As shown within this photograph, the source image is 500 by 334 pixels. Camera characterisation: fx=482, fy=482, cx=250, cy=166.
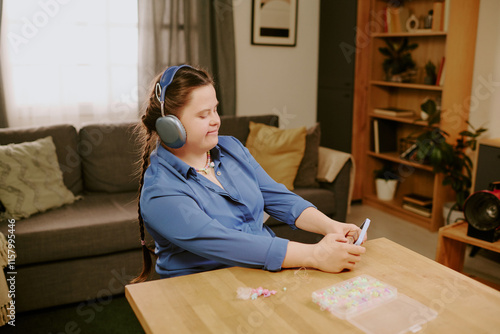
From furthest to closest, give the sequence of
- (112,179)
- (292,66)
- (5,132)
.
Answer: (292,66), (112,179), (5,132)

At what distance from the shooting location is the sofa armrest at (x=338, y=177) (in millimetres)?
3129

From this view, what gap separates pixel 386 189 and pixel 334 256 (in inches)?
117

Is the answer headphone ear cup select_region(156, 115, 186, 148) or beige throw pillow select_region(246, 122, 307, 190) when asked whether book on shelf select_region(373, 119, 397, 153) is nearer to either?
beige throw pillow select_region(246, 122, 307, 190)

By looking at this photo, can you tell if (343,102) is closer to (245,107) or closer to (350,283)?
(245,107)

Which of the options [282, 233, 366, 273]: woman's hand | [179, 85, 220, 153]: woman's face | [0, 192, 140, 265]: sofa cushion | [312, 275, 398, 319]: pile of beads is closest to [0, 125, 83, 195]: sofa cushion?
[0, 192, 140, 265]: sofa cushion

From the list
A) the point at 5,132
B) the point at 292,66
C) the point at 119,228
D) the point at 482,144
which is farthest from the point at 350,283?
the point at 292,66

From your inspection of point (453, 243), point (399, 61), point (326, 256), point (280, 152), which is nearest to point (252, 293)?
point (326, 256)

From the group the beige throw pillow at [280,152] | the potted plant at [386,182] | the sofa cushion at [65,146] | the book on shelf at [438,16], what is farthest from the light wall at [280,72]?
the sofa cushion at [65,146]

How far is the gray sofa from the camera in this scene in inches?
91.7

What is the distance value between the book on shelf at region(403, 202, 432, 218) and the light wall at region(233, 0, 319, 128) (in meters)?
1.22

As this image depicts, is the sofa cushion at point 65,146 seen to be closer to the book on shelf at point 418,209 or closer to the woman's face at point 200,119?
the woman's face at point 200,119

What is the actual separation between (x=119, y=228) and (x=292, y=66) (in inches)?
96.7

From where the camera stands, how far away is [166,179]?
129cm

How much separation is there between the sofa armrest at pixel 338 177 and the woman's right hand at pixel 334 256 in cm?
192
